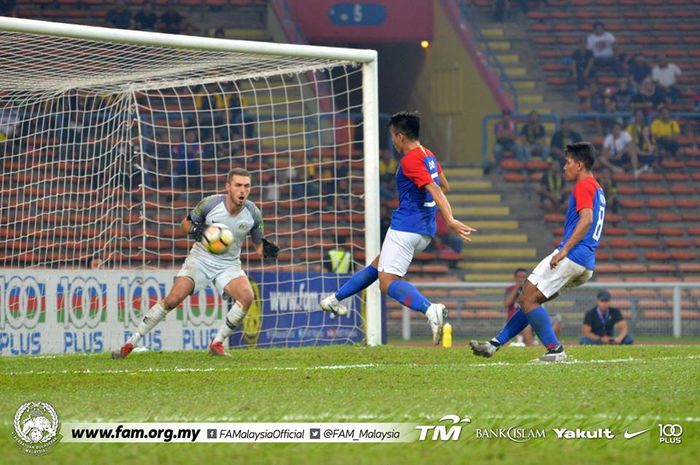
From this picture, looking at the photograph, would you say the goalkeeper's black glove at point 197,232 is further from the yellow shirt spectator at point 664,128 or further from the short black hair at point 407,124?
the yellow shirt spectator at point 664,128

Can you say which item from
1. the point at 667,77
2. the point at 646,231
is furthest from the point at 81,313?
the point at 667,77

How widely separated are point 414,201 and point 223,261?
219 cm

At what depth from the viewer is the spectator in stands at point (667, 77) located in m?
30.1

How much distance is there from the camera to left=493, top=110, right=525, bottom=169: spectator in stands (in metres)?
28.5

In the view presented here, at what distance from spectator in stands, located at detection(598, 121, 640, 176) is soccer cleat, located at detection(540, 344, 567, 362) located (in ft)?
57.3

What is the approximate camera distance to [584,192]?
10695mm

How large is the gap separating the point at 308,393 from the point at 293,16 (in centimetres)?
2216

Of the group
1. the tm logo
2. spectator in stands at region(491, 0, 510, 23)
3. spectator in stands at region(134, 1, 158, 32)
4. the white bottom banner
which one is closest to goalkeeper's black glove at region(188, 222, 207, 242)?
the white bottom banner

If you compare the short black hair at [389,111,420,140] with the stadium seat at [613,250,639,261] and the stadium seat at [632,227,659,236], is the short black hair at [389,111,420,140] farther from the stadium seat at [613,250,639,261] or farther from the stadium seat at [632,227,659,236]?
the stadium seat at [632,227,659,236]

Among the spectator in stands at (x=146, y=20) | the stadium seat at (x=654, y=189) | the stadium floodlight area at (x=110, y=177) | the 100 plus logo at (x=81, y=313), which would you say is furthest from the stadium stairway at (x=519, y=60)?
the 100 plus logo at (x=81, y=313)

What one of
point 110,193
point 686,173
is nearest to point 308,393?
point 110,193

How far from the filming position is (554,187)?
27.4 metres

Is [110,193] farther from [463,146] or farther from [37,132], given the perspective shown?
[463,146]

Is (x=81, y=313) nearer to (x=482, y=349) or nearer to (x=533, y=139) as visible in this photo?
(x=482, y=349)
